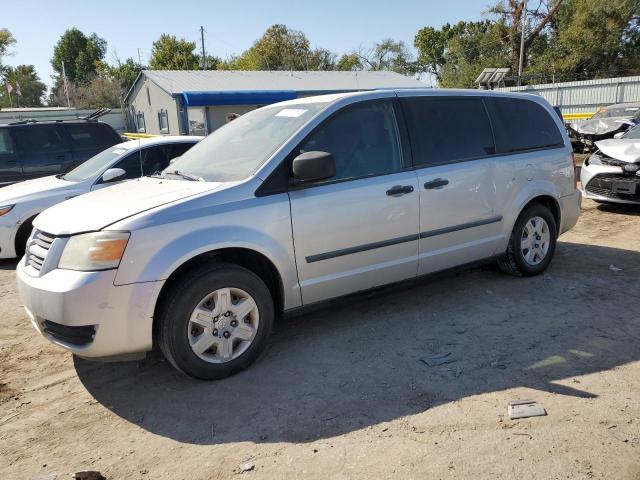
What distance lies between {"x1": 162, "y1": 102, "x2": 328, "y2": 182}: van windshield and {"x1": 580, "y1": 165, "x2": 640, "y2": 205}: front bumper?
19.1 feet

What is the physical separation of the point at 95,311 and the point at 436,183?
2758mm

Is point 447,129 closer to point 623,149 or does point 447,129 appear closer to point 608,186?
point 608,186

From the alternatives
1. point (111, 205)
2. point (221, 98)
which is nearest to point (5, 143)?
point (111, 205)

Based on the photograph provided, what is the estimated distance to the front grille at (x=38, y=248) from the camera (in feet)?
11.2

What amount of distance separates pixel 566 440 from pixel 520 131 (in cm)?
327

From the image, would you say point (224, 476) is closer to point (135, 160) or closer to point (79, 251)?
point (79, 251)

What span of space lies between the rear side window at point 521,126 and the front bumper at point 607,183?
307 centimetres

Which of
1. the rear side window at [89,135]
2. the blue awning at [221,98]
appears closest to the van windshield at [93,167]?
the rear side window at [89,135]

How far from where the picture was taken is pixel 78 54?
83.8 meters

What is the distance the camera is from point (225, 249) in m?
3.54

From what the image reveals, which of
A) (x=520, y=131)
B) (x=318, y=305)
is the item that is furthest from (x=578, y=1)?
(x=318, y=305)

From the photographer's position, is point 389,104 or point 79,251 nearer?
point 79,251

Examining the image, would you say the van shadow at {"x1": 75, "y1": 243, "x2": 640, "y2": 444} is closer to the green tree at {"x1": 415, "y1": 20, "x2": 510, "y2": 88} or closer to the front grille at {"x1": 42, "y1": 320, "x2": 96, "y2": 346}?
the front grille at {"x1": 42, "y1": 320, "x2": 96, "y2": 346}

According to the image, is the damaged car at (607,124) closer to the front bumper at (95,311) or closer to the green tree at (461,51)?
the front bumper at (95,311)
